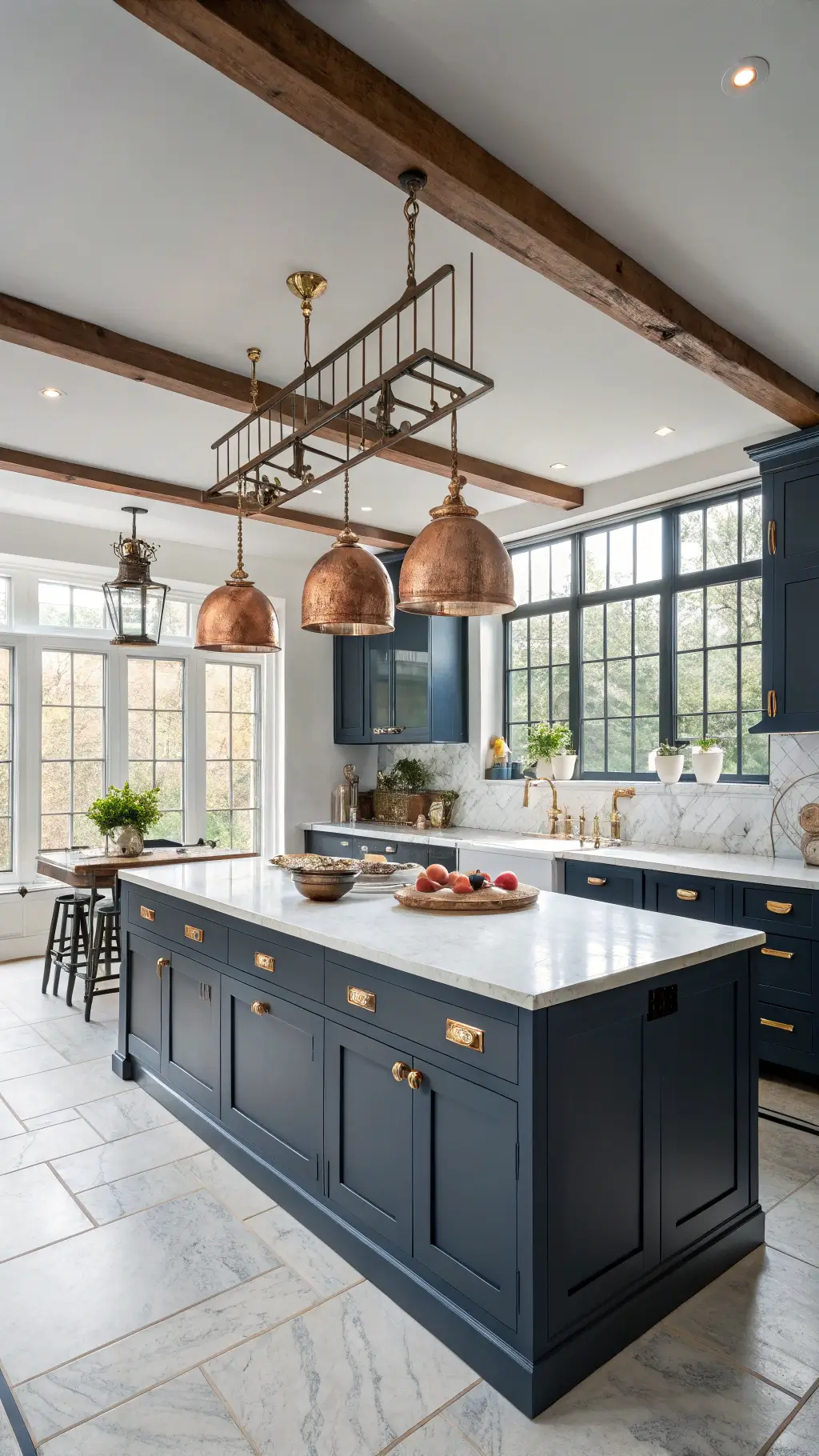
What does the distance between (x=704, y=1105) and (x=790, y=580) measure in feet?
8.51

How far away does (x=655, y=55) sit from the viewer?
191cm

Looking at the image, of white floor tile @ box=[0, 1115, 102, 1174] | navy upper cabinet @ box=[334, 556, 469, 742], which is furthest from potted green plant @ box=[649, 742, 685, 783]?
white floor tile @ box=[0, 1115, 102, 1174]

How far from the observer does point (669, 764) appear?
16.0 ft

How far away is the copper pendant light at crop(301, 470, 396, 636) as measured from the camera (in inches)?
105

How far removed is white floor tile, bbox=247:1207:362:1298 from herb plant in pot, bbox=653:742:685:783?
3122mm

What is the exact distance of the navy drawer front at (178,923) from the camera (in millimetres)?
3113

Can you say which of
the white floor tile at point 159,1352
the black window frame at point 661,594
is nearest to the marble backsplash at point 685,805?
the black window frame at point 661,594

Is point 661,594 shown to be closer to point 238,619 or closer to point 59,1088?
point 238,619

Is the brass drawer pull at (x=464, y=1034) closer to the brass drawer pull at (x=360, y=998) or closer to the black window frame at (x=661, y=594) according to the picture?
the brass drawer pull at (x=360, y=998)

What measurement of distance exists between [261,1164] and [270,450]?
7.65ft

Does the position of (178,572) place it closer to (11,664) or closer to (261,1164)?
Answer: (11,664)

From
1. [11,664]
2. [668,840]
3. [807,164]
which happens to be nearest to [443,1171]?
[807,164]

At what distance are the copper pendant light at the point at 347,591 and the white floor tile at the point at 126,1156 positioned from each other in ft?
6.51

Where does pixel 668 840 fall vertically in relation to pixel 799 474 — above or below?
below
